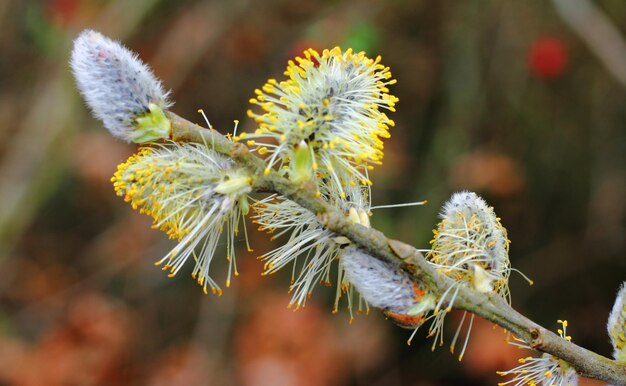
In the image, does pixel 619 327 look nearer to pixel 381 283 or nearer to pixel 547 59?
pixel 381 283

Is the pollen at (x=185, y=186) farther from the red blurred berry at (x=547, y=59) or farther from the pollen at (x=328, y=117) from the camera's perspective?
the red blurred berry at (x=547, y=59)

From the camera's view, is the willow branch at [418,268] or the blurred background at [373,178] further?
the blurred background at [373,178]

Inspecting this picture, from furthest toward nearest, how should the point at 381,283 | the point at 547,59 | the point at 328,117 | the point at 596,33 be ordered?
the point at 547,59 → the point at 596,33 → the point at 328,117 → the point at 381,283

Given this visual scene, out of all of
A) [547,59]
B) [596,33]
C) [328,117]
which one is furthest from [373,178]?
[328,117]

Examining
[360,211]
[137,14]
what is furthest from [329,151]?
[137,14]

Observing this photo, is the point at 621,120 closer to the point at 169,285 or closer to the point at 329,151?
the point at 169,285

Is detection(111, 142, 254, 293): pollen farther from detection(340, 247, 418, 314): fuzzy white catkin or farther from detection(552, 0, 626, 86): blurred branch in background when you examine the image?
detection(552, 0, 626, 86): blurred branch in background

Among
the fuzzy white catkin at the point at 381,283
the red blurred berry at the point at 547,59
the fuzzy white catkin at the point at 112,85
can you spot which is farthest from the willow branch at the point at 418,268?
the red blurred berry at the point at 547,59
